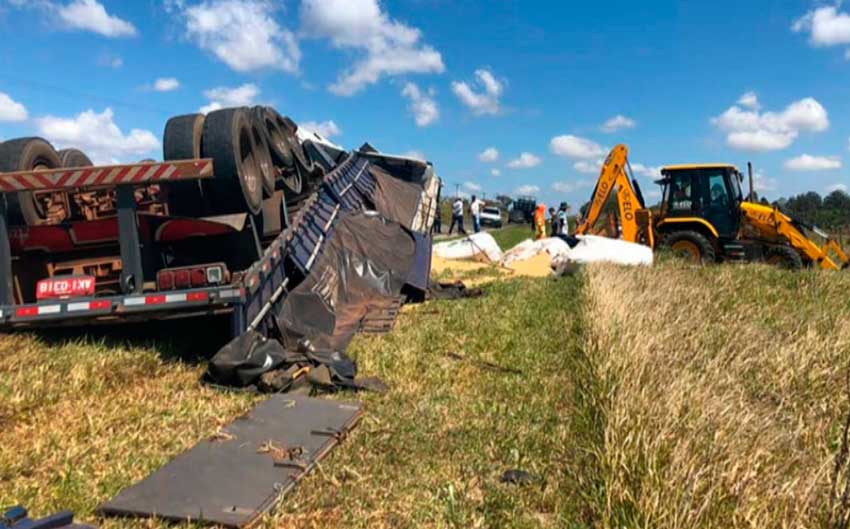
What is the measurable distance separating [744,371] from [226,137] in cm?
462

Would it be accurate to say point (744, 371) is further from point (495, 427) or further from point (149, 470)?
point (149, 470)

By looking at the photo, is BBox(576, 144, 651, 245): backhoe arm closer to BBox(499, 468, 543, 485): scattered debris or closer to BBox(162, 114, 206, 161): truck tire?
BBox(162, 114, 206, 161): truck tire

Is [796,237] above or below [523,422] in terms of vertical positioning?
above

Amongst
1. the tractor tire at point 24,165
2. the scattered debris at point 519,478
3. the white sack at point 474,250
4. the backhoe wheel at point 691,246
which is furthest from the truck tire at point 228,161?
the backhoe wheel at point 691,246

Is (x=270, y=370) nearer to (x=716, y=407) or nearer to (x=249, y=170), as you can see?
(x=249, y=170)

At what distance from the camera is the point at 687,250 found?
13.4m

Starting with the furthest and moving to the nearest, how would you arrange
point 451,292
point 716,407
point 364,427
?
point 451,292 < point 364,427 < point 716,407

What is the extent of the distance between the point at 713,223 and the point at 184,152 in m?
11.4

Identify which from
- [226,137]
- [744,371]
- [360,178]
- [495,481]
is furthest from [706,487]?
[360,178]

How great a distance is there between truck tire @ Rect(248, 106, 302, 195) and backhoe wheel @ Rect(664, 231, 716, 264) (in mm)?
8762

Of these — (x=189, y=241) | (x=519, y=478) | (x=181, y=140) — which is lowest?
(x=519, y=478)

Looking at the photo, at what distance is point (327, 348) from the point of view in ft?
17.7

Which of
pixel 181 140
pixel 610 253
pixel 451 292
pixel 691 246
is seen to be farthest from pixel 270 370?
pixel 691 246

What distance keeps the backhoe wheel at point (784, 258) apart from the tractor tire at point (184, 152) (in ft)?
36.7
